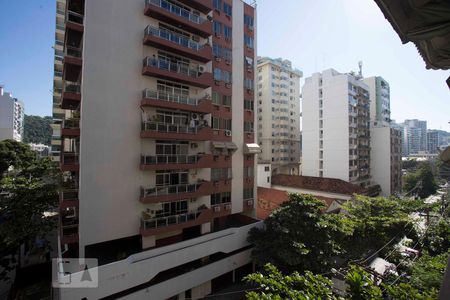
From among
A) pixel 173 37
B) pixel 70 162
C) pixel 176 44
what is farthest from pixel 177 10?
pixel 70 162

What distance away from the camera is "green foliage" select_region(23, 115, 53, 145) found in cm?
8276

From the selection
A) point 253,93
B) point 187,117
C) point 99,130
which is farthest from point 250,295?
point 253,93

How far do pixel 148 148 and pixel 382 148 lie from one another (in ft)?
162

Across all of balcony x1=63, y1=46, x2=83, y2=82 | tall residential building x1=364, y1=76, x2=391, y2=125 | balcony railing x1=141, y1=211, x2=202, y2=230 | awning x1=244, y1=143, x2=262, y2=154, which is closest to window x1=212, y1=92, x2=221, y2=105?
awning x1=244, y1=143, x2=262, y2=154

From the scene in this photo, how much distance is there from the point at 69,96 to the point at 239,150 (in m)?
13.1

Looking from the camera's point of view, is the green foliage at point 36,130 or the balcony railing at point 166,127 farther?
the green foliage at point 36,130

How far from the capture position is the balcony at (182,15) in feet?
48.6

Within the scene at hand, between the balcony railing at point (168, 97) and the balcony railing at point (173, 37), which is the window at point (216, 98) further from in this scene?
the balcony railing at point (173, 37)

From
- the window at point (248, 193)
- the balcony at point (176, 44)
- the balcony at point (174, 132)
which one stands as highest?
the balcony at point (176, 44)

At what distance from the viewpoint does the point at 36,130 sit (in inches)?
3356

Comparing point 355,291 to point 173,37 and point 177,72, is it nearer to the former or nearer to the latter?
point 177,72

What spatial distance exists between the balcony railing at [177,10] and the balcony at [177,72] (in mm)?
3234

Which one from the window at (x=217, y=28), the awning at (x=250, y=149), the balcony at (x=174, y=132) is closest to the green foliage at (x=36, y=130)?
the window at (x=217, y=28)

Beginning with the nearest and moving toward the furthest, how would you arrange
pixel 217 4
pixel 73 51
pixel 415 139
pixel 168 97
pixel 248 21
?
pixel 73 51 < pixel 168 97 < pixel 217 4 < pixel 248 21 < pixel 415 139
